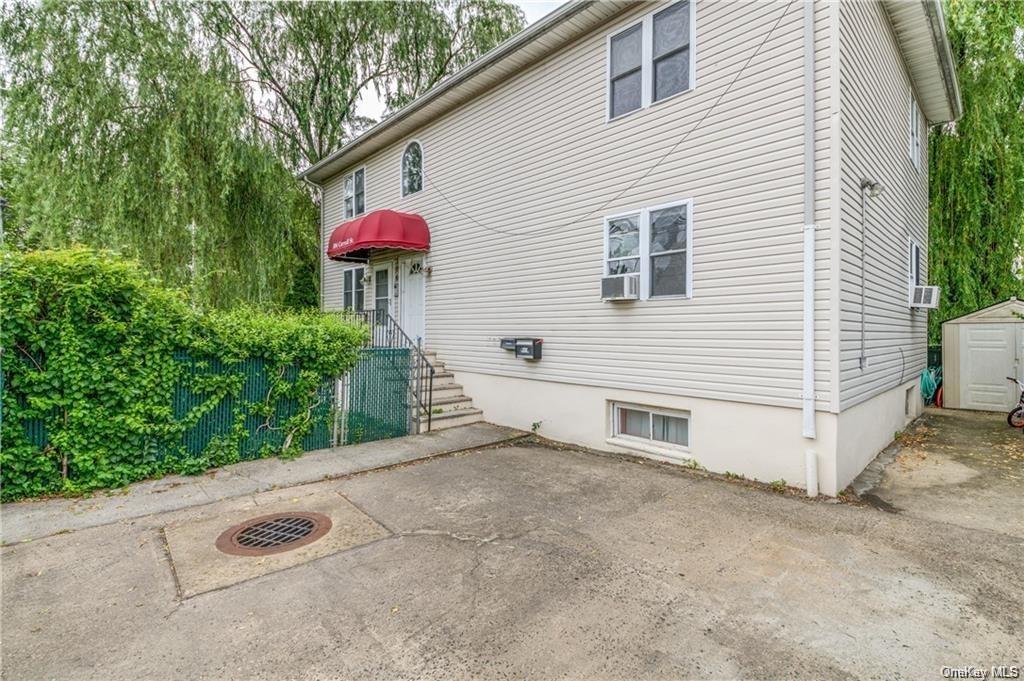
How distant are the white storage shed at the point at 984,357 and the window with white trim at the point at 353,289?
13.6 m

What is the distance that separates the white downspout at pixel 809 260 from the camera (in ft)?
16.5

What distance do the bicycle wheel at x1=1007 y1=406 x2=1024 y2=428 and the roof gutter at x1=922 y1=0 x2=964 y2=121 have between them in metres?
5.80

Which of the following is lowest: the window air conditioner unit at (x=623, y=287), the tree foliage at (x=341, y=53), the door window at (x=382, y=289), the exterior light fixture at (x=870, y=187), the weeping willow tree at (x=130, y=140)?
the window air conditioner unit at (x=623, y=287)

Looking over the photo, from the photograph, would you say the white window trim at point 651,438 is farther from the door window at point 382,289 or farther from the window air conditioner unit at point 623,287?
the door window at point 382,289

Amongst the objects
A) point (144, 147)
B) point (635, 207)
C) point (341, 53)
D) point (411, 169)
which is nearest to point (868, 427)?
point (635, 207)

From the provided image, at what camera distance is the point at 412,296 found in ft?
35.3

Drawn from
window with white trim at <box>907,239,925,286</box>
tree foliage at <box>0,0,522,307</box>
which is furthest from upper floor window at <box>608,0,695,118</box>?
tree foliage at <box>0,0,522,307</box>

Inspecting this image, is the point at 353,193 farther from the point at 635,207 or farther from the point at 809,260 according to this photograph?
the point at 809,260

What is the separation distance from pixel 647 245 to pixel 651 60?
2500 mm

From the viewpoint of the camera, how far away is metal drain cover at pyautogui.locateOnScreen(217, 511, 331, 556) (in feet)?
12.6

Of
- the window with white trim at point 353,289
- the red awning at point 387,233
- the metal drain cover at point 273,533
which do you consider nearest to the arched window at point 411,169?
the red awning at point 387,233

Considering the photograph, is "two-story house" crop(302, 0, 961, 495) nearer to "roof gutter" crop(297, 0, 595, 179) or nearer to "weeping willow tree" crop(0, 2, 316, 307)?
"roof gutter" crop(297, 0, 595, 179)

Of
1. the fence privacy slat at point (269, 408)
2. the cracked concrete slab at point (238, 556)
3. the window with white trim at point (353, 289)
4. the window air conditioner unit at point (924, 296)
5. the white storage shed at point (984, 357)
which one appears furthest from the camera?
the window with white trim at point (353, 289)

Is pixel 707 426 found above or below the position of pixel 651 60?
below
